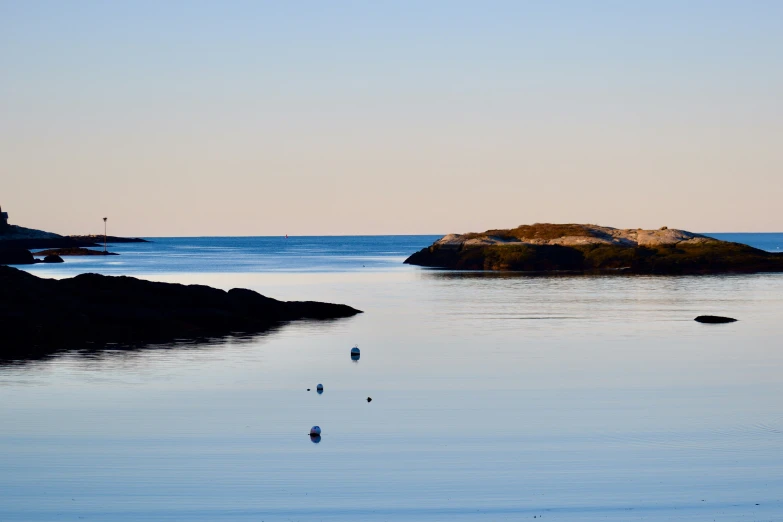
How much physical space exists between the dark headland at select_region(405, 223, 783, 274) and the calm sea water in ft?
215

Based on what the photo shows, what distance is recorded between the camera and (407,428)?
2431 centimetres

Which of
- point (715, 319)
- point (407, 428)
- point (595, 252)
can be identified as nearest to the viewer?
point (407, 428)

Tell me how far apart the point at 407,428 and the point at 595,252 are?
323ft

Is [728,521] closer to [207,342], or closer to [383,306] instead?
[207,342]

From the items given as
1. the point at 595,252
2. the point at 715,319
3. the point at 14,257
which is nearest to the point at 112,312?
the point at 715,319

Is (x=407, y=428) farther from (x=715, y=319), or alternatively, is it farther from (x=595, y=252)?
(x=595, y=252)

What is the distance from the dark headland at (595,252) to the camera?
111m

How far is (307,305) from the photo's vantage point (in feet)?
182

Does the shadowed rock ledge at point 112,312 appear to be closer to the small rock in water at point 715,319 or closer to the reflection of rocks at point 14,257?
the small rock in water at point 715,319

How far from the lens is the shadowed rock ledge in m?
41.4

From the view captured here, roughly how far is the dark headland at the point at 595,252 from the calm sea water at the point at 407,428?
65.6 meters

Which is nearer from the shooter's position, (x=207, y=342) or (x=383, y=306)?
(x=207, y=342)

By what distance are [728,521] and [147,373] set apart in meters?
21.5

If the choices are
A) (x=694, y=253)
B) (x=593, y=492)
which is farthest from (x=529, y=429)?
(x=694, y=253)
